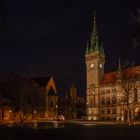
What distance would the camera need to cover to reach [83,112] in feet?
542

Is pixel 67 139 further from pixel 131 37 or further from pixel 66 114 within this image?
pixel 66 114

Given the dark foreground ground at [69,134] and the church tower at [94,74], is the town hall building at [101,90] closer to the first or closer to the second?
the church tower at [94,74]

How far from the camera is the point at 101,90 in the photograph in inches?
5276

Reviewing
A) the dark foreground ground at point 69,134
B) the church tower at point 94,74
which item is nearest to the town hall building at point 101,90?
the church tower at point 94,74

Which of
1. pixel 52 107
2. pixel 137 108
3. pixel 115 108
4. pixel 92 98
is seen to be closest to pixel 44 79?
pixel 52 107

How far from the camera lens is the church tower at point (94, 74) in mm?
134000

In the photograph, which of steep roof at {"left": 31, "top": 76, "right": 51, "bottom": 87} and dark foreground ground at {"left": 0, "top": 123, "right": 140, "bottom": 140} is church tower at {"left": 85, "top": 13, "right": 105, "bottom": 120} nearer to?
steep roof at {"left": 31, "top": 76, "right": 51, "bottom": 87}

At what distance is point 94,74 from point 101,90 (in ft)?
24.7

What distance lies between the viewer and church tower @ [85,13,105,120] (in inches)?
5276

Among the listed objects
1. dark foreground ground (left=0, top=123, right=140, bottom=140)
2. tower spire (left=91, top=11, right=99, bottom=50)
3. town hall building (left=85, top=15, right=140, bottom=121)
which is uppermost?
tower spire (left=91, top=11, right=99, bottom=50)

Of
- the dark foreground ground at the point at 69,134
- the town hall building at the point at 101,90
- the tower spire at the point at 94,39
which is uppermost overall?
the tower spire at the point at 94,39

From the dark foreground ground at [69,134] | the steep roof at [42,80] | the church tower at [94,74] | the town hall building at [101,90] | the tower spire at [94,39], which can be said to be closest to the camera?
the dark foreground ground at [69,134]

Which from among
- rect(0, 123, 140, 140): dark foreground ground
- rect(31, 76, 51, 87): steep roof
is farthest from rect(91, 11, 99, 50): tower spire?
rect(0, 123, 140, 140): dark foreground ground

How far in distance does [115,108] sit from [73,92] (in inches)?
2004
